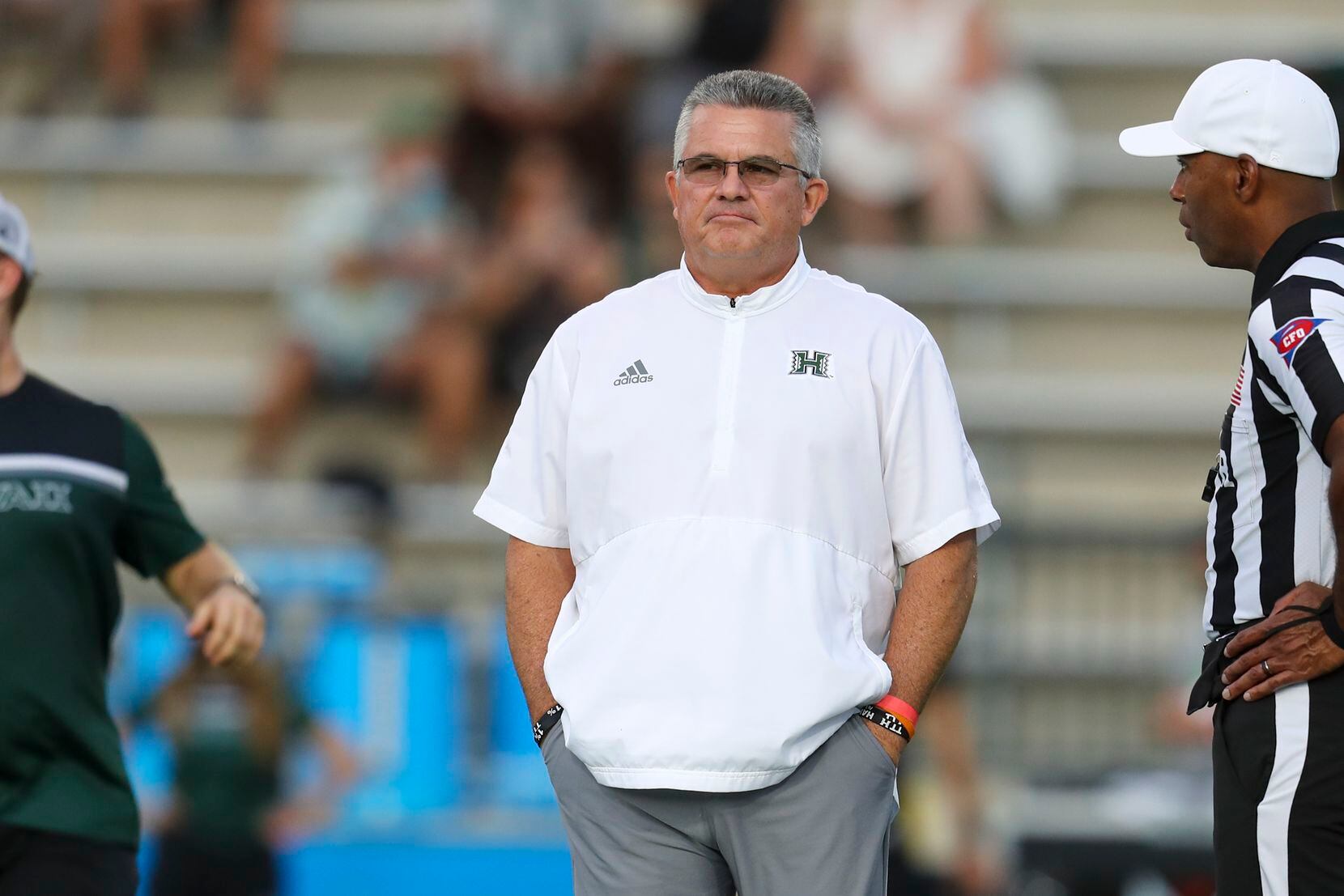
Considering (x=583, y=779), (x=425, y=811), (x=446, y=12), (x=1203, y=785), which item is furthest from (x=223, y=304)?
(x=583, y=779)

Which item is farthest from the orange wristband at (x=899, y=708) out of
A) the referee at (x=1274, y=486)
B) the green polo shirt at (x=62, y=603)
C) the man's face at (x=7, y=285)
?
the man's face at (x=7, y=285)

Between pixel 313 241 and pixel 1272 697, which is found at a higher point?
pixel 313 241

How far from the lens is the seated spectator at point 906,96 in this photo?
10.4 m

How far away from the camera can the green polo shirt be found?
431 cm

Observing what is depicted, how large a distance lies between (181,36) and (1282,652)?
9425 millimetres

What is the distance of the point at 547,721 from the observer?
3.76 meters

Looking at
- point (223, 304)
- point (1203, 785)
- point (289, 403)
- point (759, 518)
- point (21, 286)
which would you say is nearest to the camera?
point (759, 518)

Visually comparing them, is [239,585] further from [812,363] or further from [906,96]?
[906,96]

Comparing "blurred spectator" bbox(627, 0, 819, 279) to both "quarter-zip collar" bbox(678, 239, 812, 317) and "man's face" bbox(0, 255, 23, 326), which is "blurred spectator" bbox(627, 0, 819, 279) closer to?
"man's face" bbox(0, 255, 23, 326)

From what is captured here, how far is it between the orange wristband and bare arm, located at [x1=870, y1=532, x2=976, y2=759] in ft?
0.04

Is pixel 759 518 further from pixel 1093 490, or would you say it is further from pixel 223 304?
pixel 223 304

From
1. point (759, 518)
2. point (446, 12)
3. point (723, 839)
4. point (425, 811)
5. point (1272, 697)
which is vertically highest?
point (446, 12)

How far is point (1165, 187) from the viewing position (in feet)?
36.2

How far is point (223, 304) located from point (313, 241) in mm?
1092
